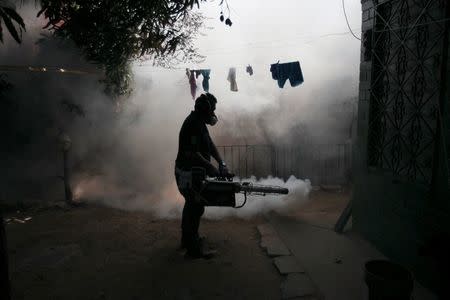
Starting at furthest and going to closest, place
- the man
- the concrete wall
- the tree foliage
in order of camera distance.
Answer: the man → the concrete wall → the tree foliage

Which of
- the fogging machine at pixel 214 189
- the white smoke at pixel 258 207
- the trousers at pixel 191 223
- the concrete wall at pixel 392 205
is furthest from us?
the white smoke at pixel 258 207

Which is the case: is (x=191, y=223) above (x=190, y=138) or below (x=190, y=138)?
below

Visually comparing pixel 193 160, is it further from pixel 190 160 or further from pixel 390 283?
pixel 390 283

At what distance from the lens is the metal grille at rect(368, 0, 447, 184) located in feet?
15.4

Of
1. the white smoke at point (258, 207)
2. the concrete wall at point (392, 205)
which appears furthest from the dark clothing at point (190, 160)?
the concrete wall at point (392, 205)

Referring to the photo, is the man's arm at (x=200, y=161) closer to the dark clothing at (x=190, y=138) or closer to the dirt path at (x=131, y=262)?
the dark clothing at (x=190, y=138)

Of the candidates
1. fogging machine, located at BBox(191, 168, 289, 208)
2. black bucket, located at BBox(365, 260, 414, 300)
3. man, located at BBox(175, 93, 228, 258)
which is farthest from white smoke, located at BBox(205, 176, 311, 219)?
black bucket, located at BBox(365, 260, 414, 300)

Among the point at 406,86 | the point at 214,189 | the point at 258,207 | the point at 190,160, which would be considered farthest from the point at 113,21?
the point at 258,207

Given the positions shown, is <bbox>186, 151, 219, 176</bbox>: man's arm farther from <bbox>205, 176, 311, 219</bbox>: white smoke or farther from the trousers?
<bbox>205, 176, 311, 219</bbox>: white smoke

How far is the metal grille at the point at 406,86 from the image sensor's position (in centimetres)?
468

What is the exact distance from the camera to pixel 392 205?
567 centimetres

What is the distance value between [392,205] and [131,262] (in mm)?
4411

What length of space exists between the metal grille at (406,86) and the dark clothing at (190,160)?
9.95ft

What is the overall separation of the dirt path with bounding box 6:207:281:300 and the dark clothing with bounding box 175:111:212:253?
403 mm
